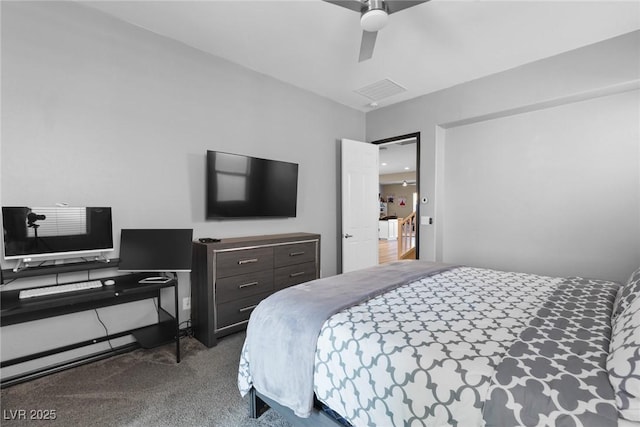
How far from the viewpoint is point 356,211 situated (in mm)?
4199

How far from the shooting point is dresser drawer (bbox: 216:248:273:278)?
2.61m

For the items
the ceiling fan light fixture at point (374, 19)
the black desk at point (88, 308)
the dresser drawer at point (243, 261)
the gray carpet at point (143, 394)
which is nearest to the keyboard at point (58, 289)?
the black desk at point (88, 308)

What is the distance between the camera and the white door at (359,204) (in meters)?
4.07

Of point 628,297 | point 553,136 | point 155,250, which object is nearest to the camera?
point 628,297

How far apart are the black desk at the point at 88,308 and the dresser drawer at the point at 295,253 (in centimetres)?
102

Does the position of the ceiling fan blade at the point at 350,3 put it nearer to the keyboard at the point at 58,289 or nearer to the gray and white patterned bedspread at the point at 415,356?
the gray and white patterned bedspread at the point at 415,356

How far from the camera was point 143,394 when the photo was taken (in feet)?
6.19

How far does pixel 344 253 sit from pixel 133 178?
2.64 metres

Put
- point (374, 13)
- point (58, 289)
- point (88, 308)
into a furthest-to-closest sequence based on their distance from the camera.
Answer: point (88, 308), point (58, 289), point (374, 13)

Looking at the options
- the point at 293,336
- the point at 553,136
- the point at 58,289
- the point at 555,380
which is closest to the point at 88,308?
the point at 58,289

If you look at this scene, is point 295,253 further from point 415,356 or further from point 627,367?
point 627,367

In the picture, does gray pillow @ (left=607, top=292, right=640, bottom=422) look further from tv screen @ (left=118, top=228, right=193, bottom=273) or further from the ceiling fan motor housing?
tv screen @ (left=118, top=228, right=193, bottom=273)

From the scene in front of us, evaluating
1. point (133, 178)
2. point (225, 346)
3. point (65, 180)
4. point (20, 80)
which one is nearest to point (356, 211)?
point (225, 346)

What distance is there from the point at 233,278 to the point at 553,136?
11.9 feet
